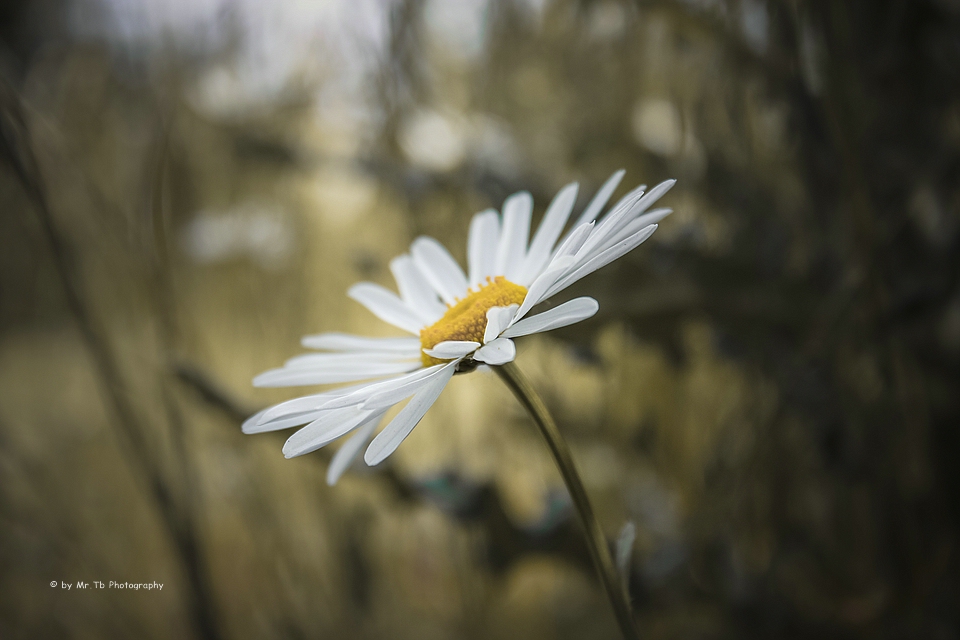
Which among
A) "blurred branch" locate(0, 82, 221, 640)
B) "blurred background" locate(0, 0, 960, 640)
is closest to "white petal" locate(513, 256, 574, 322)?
"blurred background" locate(0, 0, 960, 640)

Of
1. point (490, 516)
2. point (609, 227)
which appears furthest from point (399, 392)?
point (490, 516)

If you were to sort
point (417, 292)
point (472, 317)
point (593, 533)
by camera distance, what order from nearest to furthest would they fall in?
point (593, 533), point (472, 317), point (417, 292)

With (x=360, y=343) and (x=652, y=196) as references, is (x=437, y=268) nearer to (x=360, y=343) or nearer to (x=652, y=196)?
(x=360, y=343)

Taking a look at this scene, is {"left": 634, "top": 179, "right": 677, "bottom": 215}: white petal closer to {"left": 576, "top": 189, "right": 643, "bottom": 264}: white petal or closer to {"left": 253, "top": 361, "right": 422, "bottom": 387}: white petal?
{"left": 576, "top": 189, "right": 643, "bottom": 264}: white petal

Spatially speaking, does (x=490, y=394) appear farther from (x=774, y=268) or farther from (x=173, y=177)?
(x=173, y=177)

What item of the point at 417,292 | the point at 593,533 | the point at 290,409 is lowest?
the point at 593,533

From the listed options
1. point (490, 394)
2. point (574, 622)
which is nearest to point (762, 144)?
point (490, 394)
